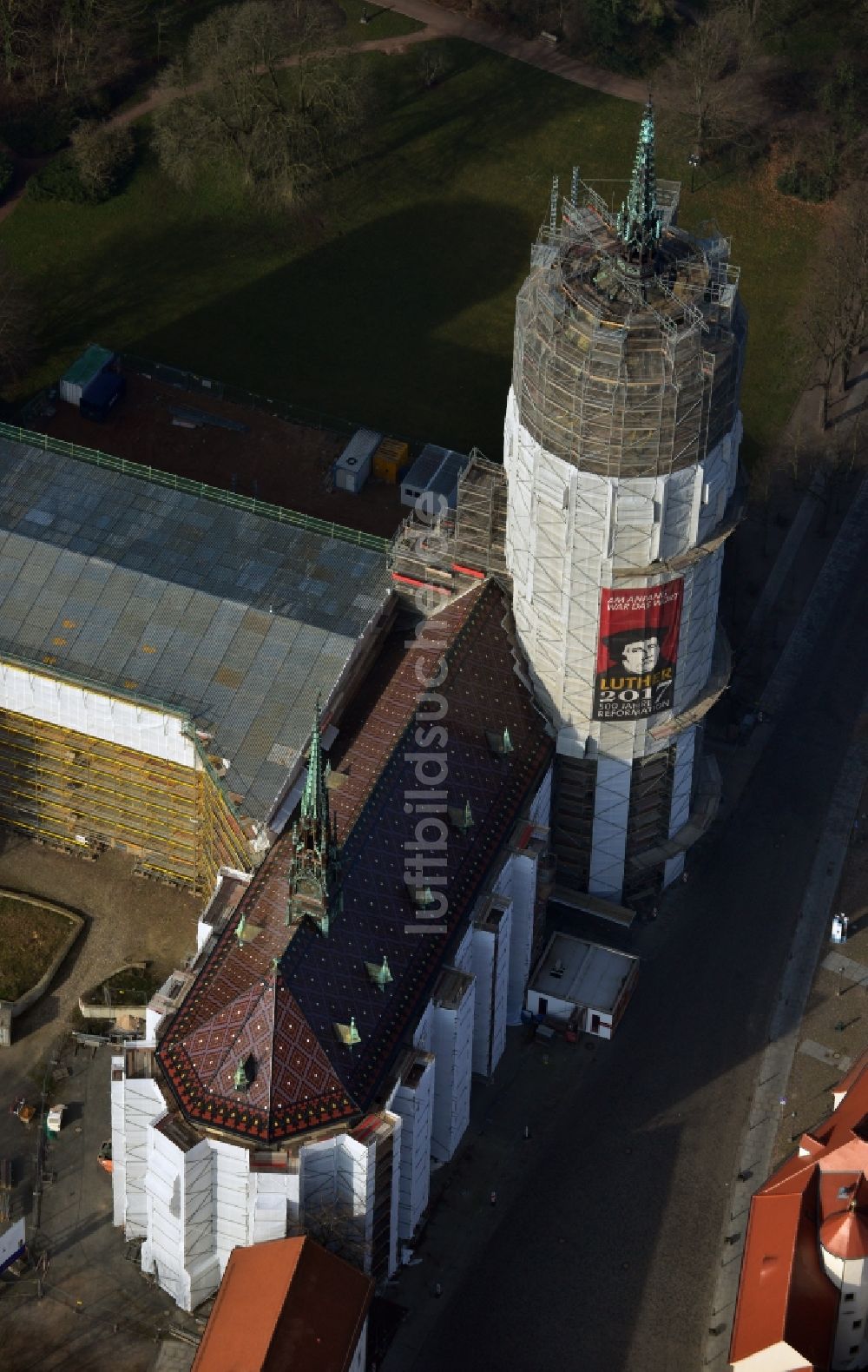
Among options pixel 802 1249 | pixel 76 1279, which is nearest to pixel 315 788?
pixel 76 1279

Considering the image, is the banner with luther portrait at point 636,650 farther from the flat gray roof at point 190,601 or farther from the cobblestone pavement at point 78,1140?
the cobblestone pavement at point 78,1140

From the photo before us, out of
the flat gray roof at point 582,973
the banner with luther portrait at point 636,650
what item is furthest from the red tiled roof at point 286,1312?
the banner with luther portrait at point 636,650

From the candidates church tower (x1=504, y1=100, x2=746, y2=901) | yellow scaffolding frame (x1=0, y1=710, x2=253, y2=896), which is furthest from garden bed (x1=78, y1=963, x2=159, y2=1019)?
church tower (x1=504, y1=100, x2=746, y2=901)

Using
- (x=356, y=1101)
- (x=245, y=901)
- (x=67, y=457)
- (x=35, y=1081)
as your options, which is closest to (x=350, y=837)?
(x=245, y=901)

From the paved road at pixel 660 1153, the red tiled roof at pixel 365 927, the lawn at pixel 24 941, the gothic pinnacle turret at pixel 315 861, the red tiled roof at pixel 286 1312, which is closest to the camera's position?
the red tiled roof at pixel 286 1312

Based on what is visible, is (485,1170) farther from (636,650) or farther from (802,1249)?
(636,650)

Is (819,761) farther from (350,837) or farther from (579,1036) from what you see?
(350,837)
